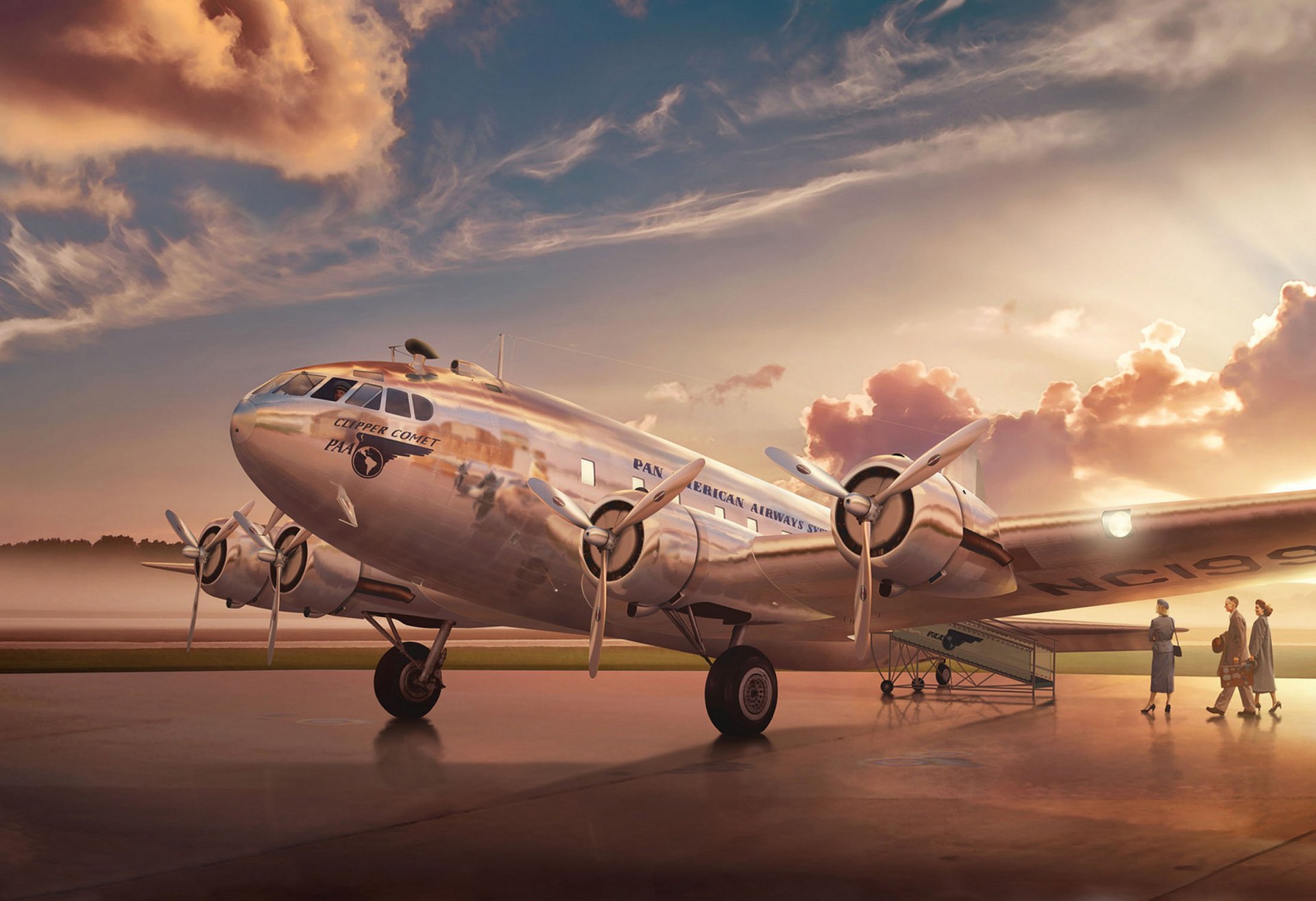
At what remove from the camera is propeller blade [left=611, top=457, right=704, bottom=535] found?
422 inches

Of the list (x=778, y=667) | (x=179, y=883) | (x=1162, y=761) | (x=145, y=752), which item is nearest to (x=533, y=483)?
(x=145, y=752)

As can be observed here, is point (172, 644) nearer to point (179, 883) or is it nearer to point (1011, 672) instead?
point (1011, 672)

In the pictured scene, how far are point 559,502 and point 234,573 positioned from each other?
7.50 m

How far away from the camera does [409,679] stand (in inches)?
567

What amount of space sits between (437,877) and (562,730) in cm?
751

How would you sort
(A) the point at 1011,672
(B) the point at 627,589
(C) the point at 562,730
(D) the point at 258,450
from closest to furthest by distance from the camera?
(D) the point at 258,450 → (B) the point at 627,589 → (C) the point at 562,730 → (A) the point at 1011,672

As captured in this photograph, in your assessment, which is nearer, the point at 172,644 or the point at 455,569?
the point at 455,569

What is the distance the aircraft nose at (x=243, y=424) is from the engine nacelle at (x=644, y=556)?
3.90 metres

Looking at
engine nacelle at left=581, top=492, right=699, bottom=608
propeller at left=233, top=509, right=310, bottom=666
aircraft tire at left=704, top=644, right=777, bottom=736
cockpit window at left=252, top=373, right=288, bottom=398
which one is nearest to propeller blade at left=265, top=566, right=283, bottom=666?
propeller at left=233, top=509, right=310, bottom=666

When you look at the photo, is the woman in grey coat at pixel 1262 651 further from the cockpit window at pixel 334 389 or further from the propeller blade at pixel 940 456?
the cockpit window at pixel 334 389

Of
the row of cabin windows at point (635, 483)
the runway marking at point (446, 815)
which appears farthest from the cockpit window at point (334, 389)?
the runway marking at point (446, 815)

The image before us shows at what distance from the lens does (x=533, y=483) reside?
10.9 meters

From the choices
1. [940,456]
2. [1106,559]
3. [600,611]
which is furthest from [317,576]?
[1106,559]

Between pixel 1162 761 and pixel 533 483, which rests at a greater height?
pixel 533 483
